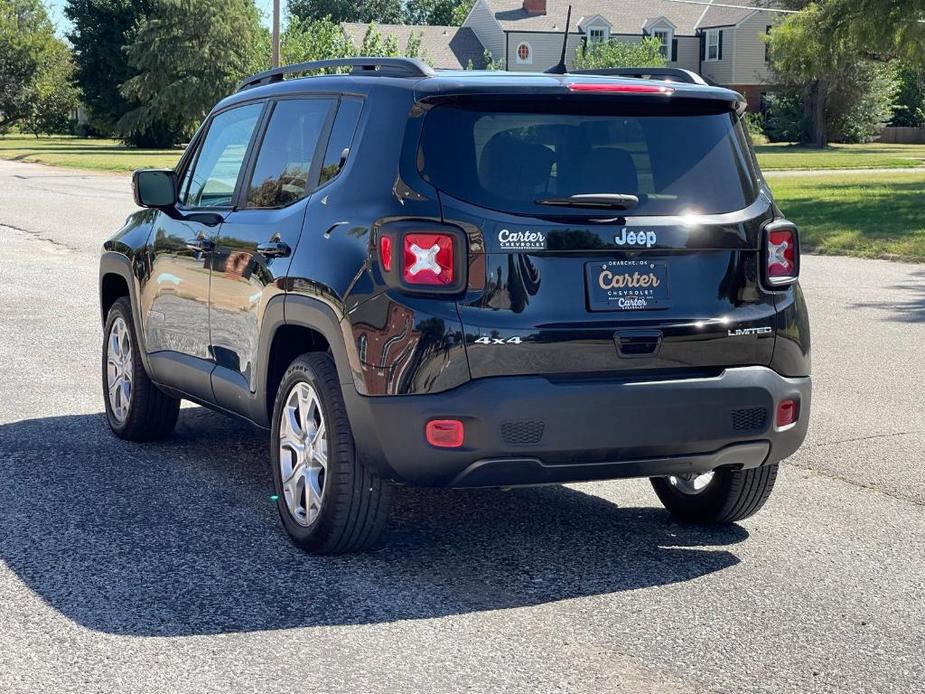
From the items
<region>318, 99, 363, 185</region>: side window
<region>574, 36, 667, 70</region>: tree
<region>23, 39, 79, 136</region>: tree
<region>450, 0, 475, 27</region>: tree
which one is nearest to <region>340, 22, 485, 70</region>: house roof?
<region>574, 36, 667, 70</region>: tree

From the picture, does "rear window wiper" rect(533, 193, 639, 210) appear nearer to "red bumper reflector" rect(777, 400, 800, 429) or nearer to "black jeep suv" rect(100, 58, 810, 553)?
"black jeep suv" rect(100, 58, 810, 553)

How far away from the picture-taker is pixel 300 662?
4355 millimetres

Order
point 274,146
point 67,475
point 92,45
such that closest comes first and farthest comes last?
point 274,146 → point 67,475 → point 92,45

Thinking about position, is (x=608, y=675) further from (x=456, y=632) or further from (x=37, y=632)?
(x=37, y=632)

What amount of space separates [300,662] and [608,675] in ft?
3.03

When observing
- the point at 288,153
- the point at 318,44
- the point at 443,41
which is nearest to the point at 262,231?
the point at 288,153

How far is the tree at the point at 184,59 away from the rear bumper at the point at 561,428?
204 feet

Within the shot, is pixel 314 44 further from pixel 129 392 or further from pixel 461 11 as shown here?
pixel 461 11

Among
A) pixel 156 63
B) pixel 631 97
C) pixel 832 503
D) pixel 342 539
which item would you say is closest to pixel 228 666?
pixel 342 539

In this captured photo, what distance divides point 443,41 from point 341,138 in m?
83.3

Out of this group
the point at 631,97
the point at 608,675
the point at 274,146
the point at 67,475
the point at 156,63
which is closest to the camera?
the point at 608,675

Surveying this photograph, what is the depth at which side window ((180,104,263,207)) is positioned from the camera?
6477mm

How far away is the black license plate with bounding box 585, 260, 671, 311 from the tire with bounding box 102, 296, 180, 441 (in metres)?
3.03

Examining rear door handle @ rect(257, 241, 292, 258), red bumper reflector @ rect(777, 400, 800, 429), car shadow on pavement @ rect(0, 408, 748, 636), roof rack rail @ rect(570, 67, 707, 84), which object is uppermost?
roof rack rail @ rect(570, 67, 707, 84)
